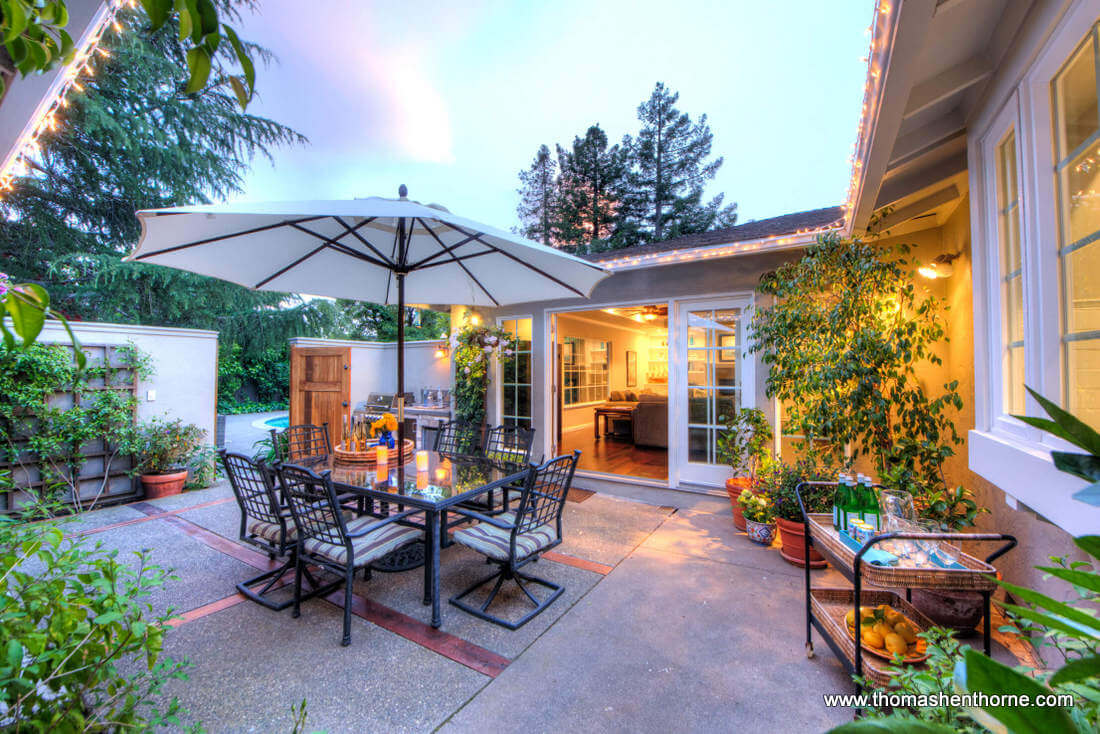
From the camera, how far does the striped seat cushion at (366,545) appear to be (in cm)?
246

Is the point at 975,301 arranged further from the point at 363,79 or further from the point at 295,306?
the point at 295,306

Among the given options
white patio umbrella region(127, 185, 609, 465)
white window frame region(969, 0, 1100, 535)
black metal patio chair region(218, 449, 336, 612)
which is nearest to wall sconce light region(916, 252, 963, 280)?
white window frame region(969, 0, 1100, 535)

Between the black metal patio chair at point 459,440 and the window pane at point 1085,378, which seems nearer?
the window pane at point 1085,378

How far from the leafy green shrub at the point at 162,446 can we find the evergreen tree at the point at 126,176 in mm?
5222

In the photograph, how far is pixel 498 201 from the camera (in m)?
21.1

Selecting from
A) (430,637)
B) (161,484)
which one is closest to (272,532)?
(430,637)

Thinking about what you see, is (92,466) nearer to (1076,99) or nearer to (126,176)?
(126,176)

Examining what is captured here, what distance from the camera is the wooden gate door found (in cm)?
708

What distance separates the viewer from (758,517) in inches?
144

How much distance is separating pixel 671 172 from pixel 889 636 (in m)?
16.7

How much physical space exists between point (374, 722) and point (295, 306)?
1207 cm

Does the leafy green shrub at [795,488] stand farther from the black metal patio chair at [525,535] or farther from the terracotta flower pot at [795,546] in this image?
the black metal patio chair at [525,535]

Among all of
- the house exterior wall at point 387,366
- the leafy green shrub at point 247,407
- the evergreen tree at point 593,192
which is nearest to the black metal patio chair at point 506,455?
the house exterior wall at point 387,366

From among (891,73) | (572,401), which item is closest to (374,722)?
(891,73)
